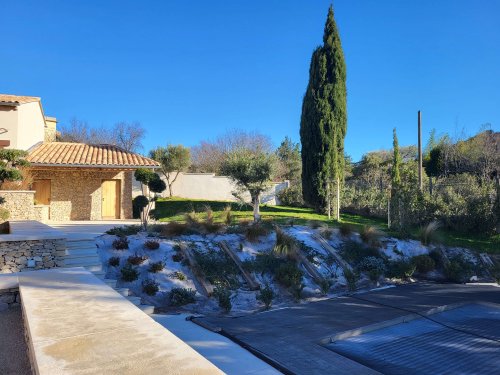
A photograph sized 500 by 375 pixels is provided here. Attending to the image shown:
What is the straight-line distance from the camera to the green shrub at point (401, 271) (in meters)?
8.81

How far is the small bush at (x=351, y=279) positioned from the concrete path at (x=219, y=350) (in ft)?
13.8

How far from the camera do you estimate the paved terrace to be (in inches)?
87.2

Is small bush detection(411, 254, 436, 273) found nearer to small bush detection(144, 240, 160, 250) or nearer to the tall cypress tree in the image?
small bush detection(144, 240, 160, 250)

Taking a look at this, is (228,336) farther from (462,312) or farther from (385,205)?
(385,205)

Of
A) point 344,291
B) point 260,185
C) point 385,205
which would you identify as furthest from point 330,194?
point 344,291

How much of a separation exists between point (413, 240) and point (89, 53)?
14.2 m

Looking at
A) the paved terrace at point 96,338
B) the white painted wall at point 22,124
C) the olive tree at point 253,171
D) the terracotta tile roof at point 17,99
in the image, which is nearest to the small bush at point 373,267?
the olive tree at point 253,171

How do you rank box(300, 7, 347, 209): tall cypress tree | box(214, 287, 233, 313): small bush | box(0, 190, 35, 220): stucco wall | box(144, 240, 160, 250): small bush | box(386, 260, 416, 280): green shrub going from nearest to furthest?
box(214, 287, 233, 313): small bush
box(144, 240, 160, 250): small bush
box(386, 260, 416, 280): green shrub
box(0, 190, 35, 220): stucco wall
box(300, 7, 347, 209): tall cypress tree

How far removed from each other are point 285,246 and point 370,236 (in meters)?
2.84

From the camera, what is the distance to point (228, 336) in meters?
4.58

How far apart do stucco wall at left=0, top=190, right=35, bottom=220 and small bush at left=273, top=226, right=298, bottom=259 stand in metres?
7.36

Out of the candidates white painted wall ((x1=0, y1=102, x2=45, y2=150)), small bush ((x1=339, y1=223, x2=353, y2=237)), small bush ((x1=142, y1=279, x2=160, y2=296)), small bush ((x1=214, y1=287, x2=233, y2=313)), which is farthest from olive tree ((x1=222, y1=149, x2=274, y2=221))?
white painted wall ((x1=0, y1=102, x2=45, y2=150))

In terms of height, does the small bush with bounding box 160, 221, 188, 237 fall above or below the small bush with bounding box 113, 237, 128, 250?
above

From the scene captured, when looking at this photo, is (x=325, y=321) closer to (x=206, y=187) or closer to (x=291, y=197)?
Answer: (x=291, y=197)
